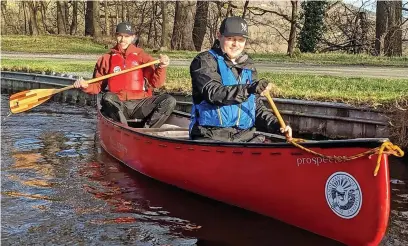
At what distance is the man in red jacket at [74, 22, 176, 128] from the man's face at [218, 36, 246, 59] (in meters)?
2.68

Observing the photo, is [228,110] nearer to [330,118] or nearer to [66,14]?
[330,118]

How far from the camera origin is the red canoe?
14.7 feet

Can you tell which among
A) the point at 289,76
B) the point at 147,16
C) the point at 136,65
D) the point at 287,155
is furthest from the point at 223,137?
the point at 147,16

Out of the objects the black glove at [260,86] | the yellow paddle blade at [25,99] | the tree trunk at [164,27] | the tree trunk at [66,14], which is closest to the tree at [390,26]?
the tree trunk at [164,27]

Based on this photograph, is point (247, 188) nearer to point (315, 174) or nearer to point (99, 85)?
point (315, 174)

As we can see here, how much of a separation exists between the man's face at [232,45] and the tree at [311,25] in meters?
18.1

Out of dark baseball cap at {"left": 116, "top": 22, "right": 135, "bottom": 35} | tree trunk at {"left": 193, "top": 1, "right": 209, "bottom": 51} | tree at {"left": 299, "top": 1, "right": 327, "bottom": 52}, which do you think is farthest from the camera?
tree trunk at {"left": 193, "top": 1, "right": 209, "bottom": 51}

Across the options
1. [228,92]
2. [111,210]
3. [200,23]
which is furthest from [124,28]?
[200,23]

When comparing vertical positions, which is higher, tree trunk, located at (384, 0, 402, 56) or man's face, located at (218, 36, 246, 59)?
tree trunk, located at (384, 0, 402, 56)

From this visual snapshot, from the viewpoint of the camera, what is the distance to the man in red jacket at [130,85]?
8.23 meters

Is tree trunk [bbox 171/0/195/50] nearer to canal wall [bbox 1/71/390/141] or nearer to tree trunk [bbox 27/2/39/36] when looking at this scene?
tree trunk [bbox 27/2/39/36]

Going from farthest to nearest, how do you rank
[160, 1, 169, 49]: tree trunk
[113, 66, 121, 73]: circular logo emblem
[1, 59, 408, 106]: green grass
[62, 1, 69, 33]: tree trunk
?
[62, 1, 69, 33]: tree trunk
[160, 1, 169, 49]: tree trunk
[1, 59, 408, 106]: green grass
[113, 66, 121, 73]: circular logo emblem

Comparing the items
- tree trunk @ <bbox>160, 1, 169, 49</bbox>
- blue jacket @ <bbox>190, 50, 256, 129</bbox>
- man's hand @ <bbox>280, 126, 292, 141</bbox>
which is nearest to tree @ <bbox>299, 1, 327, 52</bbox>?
tree trunk @ <bbox>160, 1, 169, 49</bbox>

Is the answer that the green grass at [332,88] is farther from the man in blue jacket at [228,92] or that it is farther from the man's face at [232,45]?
the man's face at [232,45]
